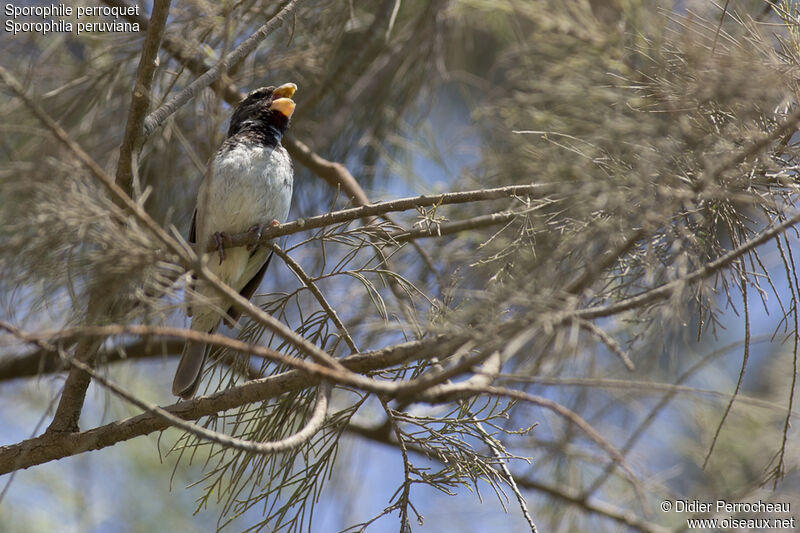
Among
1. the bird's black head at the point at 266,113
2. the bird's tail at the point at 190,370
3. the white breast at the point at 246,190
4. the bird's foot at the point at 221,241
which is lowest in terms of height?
the bird's tail at the point at 190,370

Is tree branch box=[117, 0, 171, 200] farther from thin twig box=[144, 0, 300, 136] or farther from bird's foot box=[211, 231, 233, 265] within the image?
bird's foot box=[211, 231, 233, 265]

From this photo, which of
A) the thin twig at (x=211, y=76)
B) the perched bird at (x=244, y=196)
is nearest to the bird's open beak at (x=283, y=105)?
the perched bird at (x=244, y=196)

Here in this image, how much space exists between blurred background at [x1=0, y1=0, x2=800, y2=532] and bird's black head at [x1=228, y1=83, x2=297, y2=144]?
13cm

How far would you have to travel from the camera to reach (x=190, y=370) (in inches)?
120

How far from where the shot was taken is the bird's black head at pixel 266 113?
332 cm

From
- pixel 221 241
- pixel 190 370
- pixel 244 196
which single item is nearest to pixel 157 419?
pixel 190 370

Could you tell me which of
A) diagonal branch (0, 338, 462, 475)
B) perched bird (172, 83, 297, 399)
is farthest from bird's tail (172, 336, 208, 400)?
diagonal branch (0, 338, 462, 475)

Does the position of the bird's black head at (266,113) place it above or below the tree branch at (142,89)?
above

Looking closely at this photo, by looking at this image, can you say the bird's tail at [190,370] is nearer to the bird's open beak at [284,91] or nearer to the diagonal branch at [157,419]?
the diagonal branch at [157,419]

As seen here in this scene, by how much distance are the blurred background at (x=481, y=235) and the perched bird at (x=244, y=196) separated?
0.57 feet

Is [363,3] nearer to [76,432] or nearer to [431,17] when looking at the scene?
[431,17]

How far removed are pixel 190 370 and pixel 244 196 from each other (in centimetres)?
73

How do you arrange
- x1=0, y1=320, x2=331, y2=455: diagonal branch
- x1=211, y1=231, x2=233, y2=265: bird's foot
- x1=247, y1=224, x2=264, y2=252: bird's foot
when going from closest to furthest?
x1=0, y1=320, x2=331, y2=455: diagonal branch
x1=247, y1=224, x2=264, y2=252: bird's foot
x1=211, y1=231, x2=233, y2=265: bird's foot

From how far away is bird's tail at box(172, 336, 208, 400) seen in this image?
303 cm
